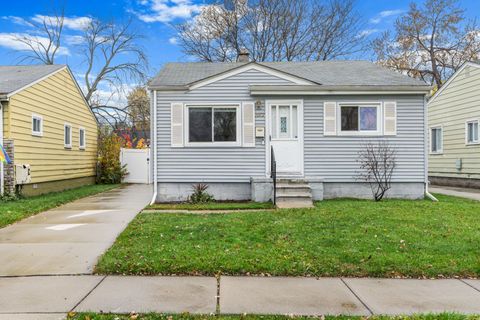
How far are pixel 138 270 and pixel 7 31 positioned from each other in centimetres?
2816

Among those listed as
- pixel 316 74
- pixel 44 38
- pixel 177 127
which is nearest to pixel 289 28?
pixel 316 74

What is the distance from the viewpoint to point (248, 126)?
10781 mm

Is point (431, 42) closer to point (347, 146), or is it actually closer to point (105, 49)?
point (347, 146)

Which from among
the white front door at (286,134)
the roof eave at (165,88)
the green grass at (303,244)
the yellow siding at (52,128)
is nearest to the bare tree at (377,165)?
the white front door at (286,134)

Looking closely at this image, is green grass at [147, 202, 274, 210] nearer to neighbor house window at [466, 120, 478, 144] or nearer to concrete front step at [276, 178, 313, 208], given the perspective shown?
concrete front step at [276, 178, 313, 208]

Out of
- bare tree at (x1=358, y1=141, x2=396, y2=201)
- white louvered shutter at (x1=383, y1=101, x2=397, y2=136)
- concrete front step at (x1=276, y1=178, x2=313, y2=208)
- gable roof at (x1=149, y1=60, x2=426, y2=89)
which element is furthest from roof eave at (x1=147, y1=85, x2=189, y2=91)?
white louvered shutter at (x1=383, y1=101, x2=397, y2=136)

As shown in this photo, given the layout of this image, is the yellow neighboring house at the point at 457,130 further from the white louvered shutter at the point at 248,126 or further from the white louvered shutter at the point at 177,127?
the white louvered shutter at the point at 177,127

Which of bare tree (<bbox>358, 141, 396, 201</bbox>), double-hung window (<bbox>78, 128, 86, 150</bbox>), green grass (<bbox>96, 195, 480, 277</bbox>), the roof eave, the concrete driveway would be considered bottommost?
the concrete driveway

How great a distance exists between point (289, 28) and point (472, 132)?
15218 mm

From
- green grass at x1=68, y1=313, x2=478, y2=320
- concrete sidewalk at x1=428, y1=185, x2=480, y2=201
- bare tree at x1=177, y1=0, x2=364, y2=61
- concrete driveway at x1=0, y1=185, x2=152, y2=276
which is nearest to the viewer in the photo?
green grass at x1=68, y1=313, x2=478, y2=320

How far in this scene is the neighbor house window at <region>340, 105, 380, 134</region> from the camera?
10898 mm

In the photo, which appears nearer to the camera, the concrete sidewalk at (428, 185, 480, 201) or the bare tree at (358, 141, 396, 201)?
the bare tree at (358, 141, 396, 201)

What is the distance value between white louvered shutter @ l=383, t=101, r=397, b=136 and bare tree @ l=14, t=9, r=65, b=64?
25.9 metres

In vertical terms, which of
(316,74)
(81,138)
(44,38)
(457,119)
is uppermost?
(44,38)
